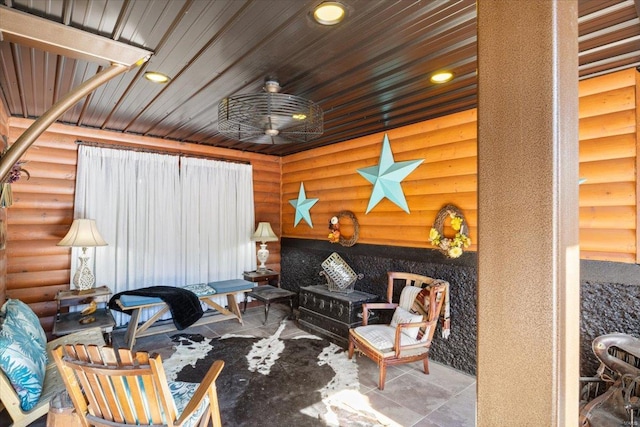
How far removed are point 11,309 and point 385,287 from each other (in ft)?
10.9

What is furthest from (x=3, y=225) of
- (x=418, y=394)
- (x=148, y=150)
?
(x=418, y=394)

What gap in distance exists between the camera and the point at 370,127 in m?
3.83

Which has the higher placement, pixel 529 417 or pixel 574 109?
pixel 574 109

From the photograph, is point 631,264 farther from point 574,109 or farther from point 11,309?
point 11,309

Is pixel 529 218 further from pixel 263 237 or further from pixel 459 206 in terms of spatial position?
pixel 263 237

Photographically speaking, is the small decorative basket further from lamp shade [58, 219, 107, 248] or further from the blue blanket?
lamp shade [58, 219, 107, 248]

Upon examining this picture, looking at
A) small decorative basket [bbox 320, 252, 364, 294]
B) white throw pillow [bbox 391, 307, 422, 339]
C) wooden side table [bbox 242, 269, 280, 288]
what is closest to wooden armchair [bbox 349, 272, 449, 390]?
white throw pillow [bbox 391, 307, 422, 339]

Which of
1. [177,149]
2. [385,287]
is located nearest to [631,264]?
[385,287]

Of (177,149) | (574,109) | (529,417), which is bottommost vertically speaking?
(529,417)

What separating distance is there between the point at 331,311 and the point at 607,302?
8.09ft

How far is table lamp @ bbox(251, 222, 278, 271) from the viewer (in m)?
4.97

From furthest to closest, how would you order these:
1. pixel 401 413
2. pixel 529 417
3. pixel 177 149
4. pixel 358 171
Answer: pixel 177 149
pixel 358 171
pixel 401 413
pixel 529 417

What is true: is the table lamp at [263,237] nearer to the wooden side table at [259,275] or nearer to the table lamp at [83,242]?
the wooden side table at [259,275]

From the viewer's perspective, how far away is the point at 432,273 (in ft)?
11.2
